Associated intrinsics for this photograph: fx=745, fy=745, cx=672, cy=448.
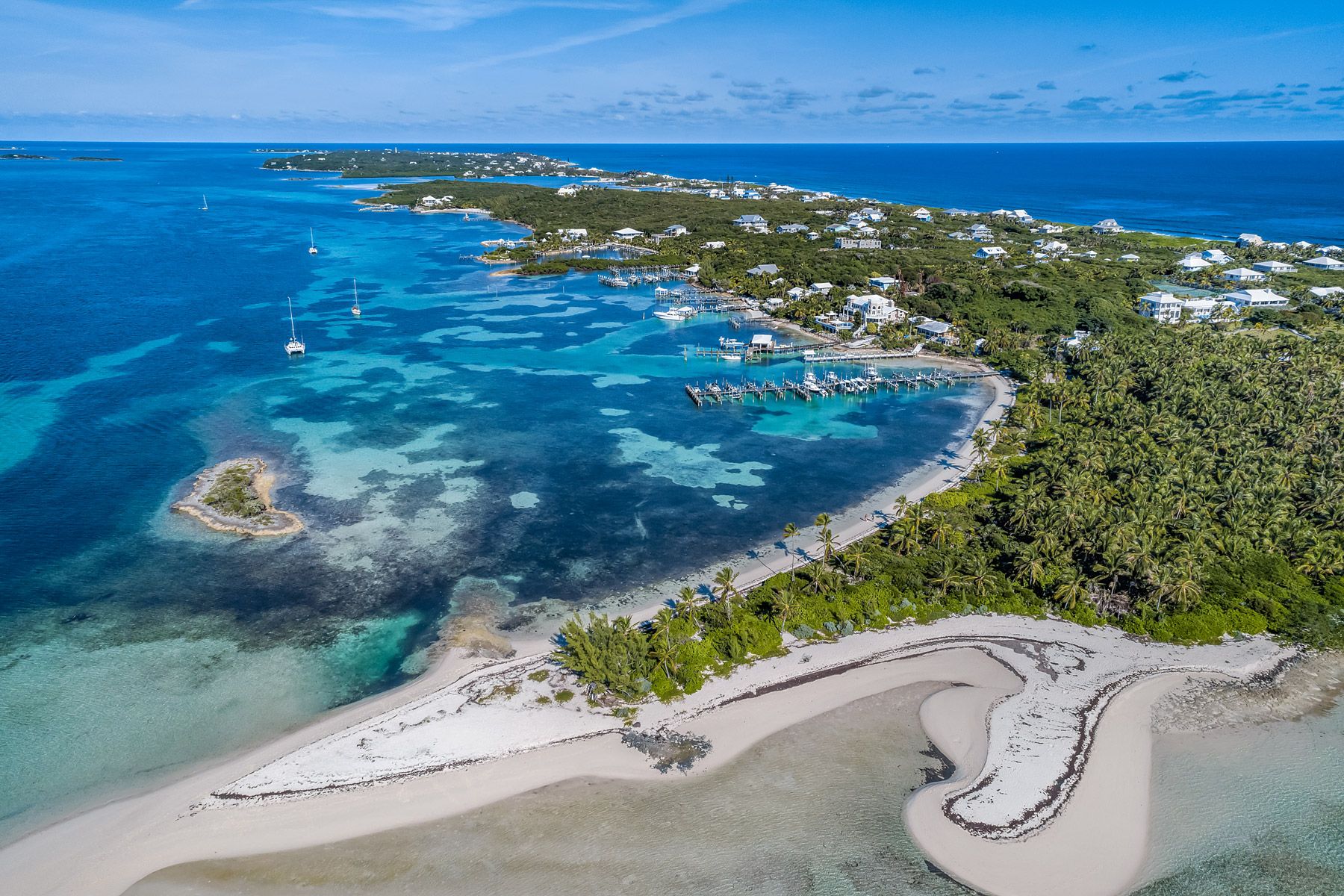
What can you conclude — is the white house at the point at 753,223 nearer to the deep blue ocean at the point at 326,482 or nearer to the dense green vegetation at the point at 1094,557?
the deep blue ocean at the point at 326,482

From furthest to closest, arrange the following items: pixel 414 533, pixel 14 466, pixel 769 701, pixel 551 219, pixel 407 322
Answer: pixel 551 219 → pixel 407 322 → pixel 14 466 → pixel 414 533 → pixel 769 701

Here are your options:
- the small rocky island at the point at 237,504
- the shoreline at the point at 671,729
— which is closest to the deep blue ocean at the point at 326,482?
the small rocky island at the point at 237,504

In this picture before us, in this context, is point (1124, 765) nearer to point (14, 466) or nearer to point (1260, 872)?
point (1260, 872)

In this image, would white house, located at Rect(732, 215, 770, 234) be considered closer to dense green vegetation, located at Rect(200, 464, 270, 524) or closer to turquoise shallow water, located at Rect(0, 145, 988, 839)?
turquoise shallow water, located at Rect(0, 145, 988, 839)

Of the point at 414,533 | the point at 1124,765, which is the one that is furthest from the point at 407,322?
the point at 1124,765

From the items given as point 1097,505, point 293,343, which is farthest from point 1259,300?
point 293,343

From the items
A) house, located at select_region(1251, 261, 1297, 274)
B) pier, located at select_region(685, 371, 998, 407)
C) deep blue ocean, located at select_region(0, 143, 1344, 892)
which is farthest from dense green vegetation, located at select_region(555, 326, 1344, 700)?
house, located at select_region(1251, 261, 1297, 274)

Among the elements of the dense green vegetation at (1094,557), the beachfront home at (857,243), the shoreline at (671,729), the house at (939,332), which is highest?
the beachfront home at (857,243)
